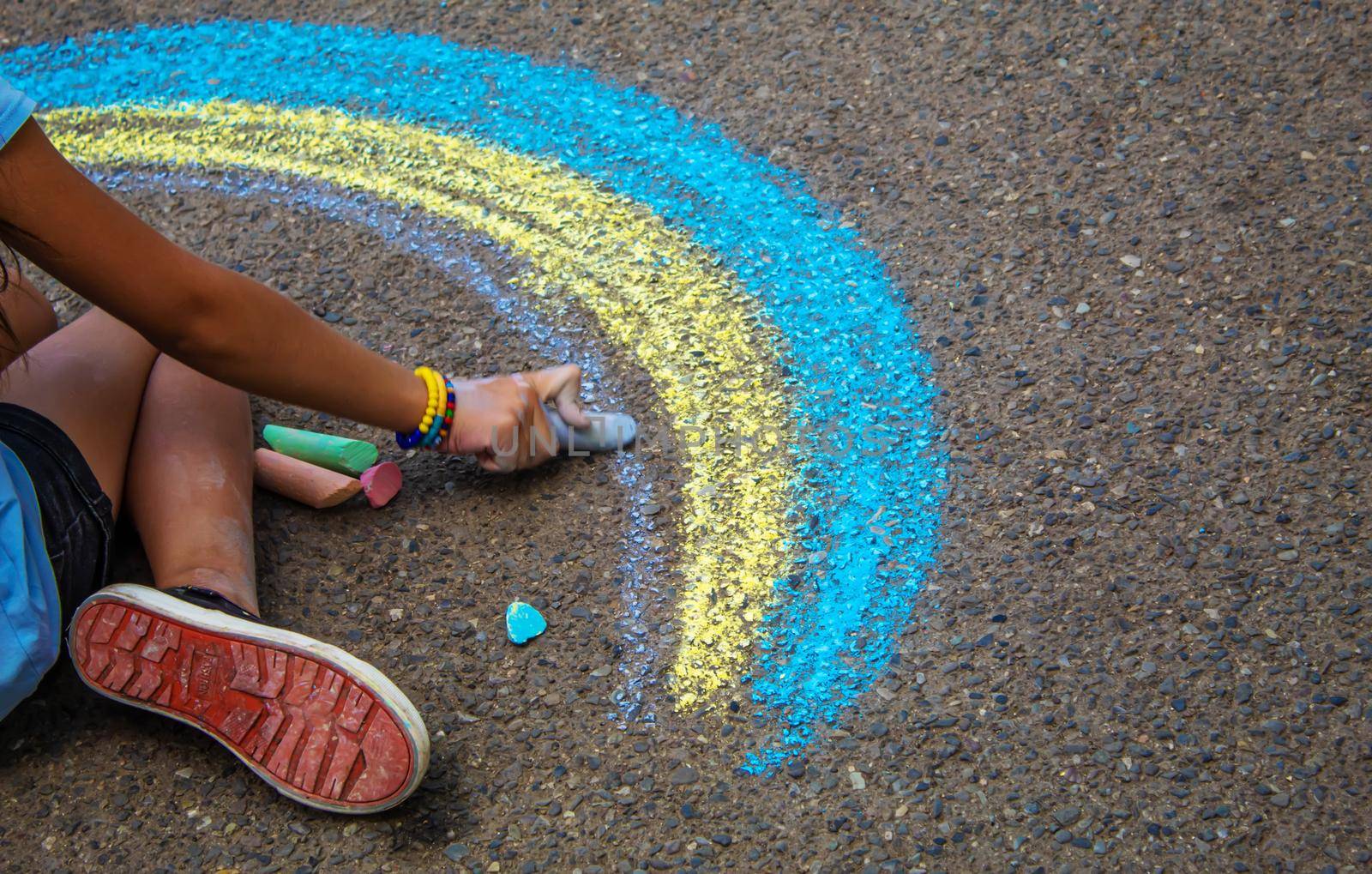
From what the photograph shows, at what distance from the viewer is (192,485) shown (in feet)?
5.27

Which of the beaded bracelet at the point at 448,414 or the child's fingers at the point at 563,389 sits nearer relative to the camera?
the beaded bracelet at the point at 448,414

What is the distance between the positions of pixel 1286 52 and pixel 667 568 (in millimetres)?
1676

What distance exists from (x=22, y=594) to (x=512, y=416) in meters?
0.68

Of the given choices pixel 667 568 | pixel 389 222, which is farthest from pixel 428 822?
pixel 389 222

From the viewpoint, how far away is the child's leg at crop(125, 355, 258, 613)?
61.3 inches

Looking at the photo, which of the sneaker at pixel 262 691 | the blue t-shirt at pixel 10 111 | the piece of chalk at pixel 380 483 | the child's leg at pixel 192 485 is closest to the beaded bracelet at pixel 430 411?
the piece of chalk at pixel 380 483

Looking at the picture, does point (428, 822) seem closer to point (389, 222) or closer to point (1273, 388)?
point (389, 222)

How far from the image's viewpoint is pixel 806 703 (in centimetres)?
151

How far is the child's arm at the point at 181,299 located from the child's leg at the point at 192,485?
22cm

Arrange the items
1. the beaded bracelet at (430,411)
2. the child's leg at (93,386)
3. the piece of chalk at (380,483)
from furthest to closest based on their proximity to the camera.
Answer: the piece of chalk at (380,483)
the beaded bracelet at (430,411)
the child's leg at (93,386)

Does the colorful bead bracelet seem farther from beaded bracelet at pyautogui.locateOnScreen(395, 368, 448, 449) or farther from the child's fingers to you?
the child's fingers

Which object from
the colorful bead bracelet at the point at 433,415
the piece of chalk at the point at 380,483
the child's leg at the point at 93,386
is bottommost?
the piece of chalk at the point at 380,483

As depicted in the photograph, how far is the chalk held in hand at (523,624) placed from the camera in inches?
63.5

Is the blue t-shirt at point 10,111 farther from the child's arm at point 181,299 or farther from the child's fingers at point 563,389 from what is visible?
the child's fingers at point 563,389
